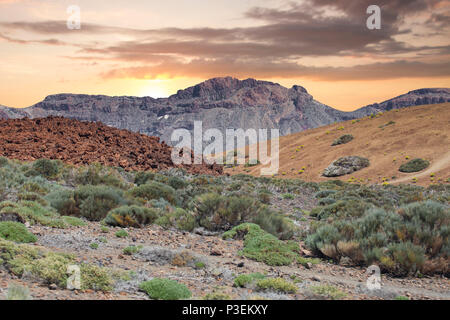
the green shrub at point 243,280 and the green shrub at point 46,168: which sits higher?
the green shrub at point 46,168

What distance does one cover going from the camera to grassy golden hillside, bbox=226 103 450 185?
39844 mm

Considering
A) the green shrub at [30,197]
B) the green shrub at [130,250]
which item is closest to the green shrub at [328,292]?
the green shrub at [130,250]

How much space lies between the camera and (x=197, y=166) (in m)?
36.0

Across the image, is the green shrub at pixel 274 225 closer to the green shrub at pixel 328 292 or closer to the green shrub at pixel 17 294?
the green shrub at pixel 328 292

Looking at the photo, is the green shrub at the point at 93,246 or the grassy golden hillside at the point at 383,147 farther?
the grassy golden hillside at the point at 383,147

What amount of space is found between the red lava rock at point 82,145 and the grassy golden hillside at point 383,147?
16.6m

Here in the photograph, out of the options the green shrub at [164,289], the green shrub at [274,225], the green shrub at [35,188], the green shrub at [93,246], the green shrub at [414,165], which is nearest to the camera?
the green shrub at [164,289]

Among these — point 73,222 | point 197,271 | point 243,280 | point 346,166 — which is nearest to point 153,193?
point 73,222

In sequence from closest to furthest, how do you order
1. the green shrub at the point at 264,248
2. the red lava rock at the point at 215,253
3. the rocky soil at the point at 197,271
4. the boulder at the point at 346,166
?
the rocky soil at the point at 197,271 < the green shrub at the point at 264,248 < the red lava rock at the point at 215,253 < the boulder at the point at 346,166

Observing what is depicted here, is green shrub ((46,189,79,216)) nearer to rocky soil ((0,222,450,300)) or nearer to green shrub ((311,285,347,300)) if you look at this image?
rocky soil ((0,222,450,300))

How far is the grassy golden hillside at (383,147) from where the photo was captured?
131 feet
